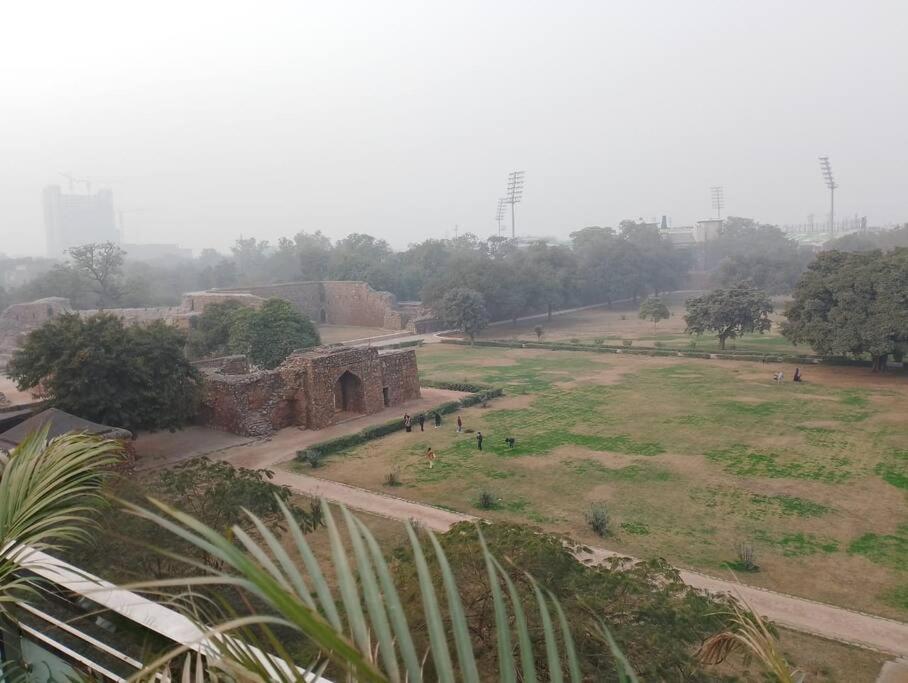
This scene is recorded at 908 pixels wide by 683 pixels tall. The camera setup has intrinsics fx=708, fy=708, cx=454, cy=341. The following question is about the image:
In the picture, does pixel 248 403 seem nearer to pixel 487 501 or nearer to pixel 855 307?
pixel 487 501

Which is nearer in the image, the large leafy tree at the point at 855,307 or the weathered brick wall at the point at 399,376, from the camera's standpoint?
the weathered brick wall at the point at 399,376

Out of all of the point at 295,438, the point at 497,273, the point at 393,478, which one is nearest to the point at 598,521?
the point at 393,478

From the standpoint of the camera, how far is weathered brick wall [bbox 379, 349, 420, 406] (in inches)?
937

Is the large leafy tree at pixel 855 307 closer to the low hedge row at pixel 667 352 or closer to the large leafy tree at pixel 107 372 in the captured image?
the low hedge row at pixel 667 352

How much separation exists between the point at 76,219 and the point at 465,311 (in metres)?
190

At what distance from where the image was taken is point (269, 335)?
2856 centimetres

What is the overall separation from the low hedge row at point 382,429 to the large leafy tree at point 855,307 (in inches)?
494

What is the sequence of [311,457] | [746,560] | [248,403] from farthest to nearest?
[248,403] → [311,457] → [746,560]

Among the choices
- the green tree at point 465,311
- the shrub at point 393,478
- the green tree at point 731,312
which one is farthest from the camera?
the green tree at point 465,311

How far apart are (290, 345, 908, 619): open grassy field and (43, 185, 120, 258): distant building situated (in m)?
196

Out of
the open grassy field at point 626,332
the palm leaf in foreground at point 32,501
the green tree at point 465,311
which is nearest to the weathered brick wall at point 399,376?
the green tree at point 465,311

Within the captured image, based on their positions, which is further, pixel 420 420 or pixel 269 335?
pixel 269 335

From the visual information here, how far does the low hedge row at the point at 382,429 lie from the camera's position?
18812 mm

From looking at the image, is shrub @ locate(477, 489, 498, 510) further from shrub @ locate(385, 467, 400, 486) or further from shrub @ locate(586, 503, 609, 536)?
shrub @ locate(385, 467, 400, 486)
